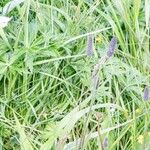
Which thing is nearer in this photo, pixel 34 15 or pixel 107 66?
pixel 107 66

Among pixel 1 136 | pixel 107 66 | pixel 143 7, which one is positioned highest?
pixel 143 7

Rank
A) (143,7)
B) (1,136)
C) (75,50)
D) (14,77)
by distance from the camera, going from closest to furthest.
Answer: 1. (1,136)
2. (14,77)
3. (75,50)
4. (143,7)

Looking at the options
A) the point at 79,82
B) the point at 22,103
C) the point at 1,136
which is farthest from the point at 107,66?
the point at 1,136

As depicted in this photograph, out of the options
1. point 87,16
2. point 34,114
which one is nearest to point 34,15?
point 87,16

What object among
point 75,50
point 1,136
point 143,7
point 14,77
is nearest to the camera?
point 1,136

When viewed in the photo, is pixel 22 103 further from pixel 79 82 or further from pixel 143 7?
pixel 143 7

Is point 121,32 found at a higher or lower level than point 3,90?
higher
